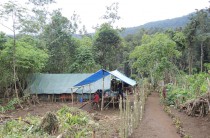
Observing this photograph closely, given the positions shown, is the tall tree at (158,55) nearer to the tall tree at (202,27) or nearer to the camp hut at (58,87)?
the camp hut at (58,87)

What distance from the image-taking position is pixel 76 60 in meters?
23.8

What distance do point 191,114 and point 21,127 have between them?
7.50m

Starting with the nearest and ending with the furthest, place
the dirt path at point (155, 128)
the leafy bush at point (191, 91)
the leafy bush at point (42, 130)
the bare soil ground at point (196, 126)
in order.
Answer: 1. the leafy bush at point (42, 130)
2. the dirt path at point (155, 128)
3. the bare soil ground at point (196, 126)
4. the leafy bush at point (191, 91)

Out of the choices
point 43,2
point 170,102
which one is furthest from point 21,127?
point 43,2

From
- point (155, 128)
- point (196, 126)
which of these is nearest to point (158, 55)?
point (196, 126)

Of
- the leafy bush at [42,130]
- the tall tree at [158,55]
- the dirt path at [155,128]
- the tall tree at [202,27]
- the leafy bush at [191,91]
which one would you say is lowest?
the dirt path at [155,128]

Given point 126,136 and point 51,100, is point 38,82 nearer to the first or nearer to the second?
point 51,100

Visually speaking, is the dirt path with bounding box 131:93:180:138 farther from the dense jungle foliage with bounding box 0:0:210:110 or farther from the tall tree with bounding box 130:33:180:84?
the tall tree with bounding box 130:33:180:84

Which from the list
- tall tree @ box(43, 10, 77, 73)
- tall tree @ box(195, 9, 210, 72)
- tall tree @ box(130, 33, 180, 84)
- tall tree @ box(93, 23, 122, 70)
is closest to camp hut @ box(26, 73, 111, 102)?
tall tree @ box(43, 10, 77, 73)

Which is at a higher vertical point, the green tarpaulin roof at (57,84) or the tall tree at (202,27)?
the tall tree at (202,27)

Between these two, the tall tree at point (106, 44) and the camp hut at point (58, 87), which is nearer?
the camp hut at point (58, 87)

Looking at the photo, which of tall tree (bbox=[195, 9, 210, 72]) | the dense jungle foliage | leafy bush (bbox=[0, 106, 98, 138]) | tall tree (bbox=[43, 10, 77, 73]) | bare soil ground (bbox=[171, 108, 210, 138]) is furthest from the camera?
tall tree (bbox=[195, 9, 210, 72])

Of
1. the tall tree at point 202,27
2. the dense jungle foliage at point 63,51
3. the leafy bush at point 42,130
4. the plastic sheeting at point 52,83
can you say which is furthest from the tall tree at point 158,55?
the leafy bush at point 42,130

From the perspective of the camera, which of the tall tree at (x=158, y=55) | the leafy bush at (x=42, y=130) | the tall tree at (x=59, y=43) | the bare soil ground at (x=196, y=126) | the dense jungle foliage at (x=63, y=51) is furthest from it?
the tall tree at (x=59, y=43)
